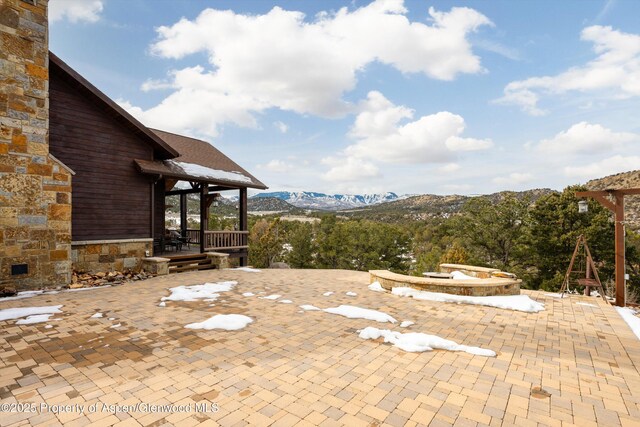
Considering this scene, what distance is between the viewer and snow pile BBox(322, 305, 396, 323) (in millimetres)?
5472

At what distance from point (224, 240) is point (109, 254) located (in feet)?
12.7

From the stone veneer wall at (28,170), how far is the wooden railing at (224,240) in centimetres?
457

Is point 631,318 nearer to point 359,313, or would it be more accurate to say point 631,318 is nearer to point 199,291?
point 359,313

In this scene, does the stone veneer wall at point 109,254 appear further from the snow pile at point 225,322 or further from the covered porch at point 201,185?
the snow pile at point 225,322

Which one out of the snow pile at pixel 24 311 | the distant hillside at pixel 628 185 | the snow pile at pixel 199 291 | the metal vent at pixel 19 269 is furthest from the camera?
the distant hillside at pixel 628 185

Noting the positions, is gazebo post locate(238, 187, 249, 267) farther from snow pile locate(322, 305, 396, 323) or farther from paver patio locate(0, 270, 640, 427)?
snow pile locate(322, 305, 396, 323)

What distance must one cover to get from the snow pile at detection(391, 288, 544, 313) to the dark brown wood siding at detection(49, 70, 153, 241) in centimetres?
807

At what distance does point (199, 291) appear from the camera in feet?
24.3

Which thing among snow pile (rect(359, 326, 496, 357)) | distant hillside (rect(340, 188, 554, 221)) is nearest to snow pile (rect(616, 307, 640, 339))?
snow pile (rect(359, 326, 496, 357))

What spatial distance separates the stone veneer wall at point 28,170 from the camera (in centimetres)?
685

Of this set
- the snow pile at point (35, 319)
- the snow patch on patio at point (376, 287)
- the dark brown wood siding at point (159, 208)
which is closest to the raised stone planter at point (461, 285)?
the snow patch on patio at point (376, 287)

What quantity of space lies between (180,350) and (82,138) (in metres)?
7.83

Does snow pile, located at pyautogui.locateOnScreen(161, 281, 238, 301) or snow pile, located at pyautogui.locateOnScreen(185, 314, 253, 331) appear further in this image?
snow pile, located at pyautogui.locateOnScreen(161, 281, 238, 301)

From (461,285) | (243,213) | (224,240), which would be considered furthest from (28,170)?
(461,285)
